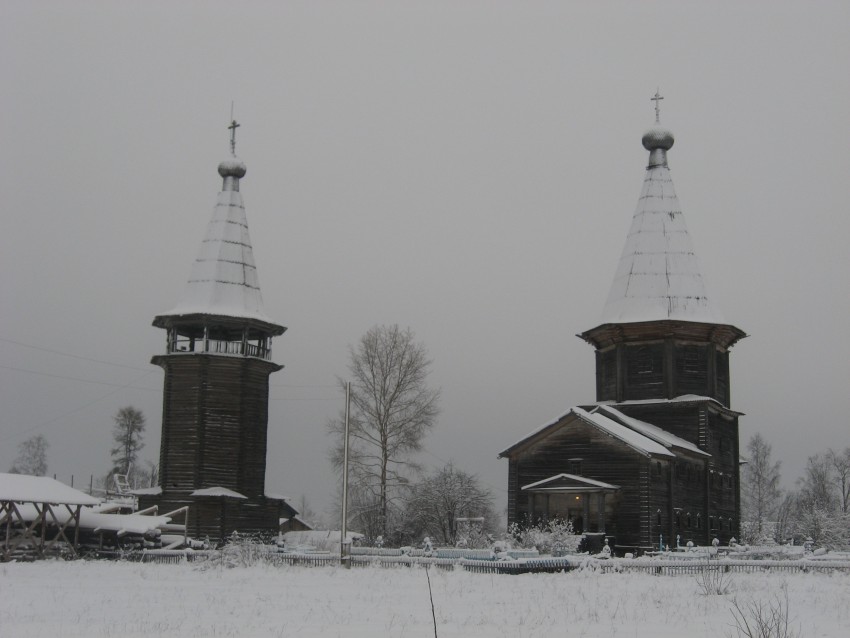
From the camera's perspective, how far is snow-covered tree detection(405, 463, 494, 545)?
45.3 m

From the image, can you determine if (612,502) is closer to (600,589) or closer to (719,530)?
(719,530)

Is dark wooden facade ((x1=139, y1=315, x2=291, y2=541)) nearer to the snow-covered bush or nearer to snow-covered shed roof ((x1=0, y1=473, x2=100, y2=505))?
snow-covered shed roof ((x1=0, y1=473, x2=100, y2=505))

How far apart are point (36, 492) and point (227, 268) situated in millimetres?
13418

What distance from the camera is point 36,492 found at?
103 ft

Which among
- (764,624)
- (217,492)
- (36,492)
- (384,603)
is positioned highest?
(217,492)

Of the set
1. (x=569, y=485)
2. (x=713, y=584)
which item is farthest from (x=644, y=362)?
(x=713, y=584)

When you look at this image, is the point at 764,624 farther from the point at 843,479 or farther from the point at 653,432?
the point at 843,479

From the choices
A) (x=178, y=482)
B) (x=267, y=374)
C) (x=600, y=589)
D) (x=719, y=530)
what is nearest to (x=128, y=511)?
(x=178, y=482)

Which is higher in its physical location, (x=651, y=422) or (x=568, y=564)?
(x=651, y=422)


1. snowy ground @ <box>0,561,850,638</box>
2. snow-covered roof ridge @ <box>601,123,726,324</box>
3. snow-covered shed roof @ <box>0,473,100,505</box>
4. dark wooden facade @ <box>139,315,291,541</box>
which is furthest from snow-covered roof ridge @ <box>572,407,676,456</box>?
snow-covered shed roof @ <box>0,473,100,505</box>

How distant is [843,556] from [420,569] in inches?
555

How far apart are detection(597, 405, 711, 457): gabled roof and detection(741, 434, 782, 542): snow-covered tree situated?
3124 cm

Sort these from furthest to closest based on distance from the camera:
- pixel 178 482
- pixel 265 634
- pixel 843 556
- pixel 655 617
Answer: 1. pixel 178 482
2. pixel 843 556
3. pixel 655 617
4. pixel 265 634

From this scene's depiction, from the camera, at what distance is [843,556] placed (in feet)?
105
